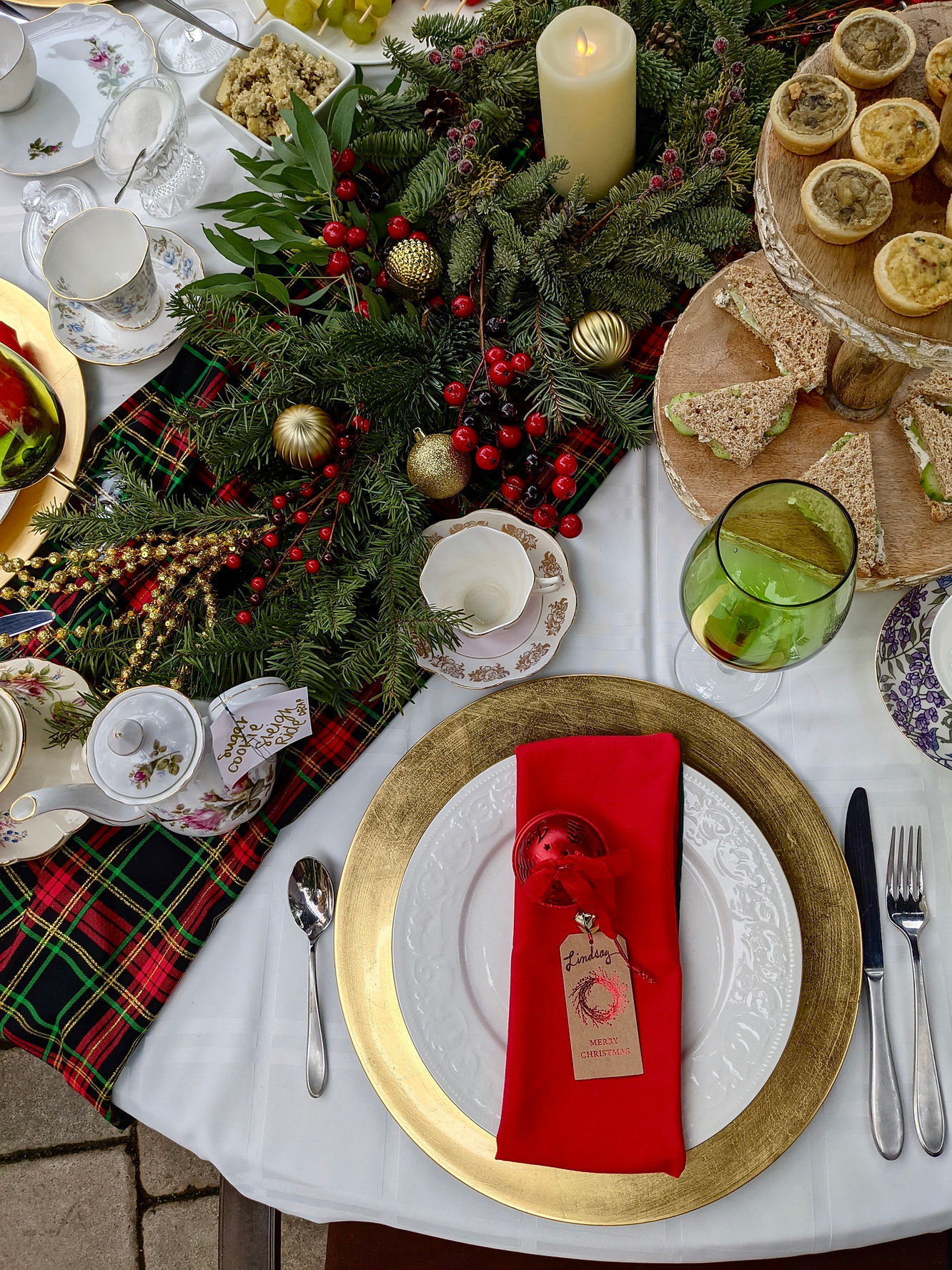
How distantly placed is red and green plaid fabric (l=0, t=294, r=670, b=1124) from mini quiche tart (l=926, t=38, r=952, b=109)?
686 millimetres

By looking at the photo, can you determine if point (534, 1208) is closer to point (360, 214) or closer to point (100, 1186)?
point (360, 214)

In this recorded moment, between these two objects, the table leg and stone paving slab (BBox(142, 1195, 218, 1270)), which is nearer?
the table leg

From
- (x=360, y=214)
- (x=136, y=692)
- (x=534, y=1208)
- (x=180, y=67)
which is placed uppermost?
(x=180, y=67)

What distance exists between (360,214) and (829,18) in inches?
24.1

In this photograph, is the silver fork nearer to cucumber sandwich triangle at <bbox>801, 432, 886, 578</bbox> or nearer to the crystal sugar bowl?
cucumber sandwich triangle at <bbox>801, 432, 886, 578</bbox>

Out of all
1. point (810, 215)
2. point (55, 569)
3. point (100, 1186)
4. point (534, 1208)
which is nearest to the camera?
point (810, 215)

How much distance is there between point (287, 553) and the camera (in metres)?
0.90

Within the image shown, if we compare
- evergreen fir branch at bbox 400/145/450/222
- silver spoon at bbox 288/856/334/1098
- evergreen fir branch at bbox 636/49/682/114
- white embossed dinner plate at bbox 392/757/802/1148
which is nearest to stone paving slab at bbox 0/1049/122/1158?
silver spoon at bbox 288/856/334/1098

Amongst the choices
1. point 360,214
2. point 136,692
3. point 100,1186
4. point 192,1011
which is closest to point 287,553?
point 136,692

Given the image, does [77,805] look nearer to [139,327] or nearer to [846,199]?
[139,327]

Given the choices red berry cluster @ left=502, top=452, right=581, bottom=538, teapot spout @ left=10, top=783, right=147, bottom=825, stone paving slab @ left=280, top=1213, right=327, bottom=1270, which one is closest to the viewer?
teapot spout @ left=10, top=783, right=147, bottom=825

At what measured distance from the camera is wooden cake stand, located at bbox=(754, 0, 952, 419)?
0.62 meters

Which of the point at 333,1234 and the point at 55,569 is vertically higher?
the point at 55,569

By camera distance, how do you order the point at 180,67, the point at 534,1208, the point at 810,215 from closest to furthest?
the point at 810,215 < the point at 534,1208 < the point at 180,67
